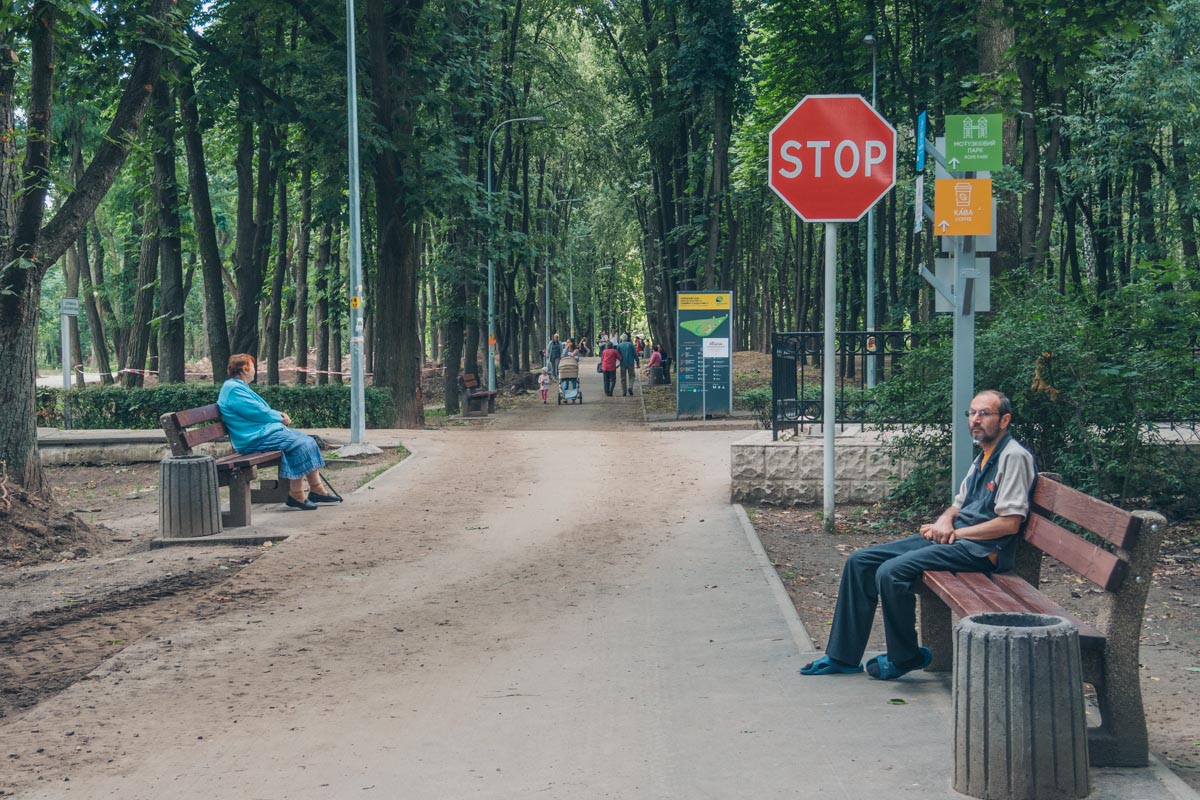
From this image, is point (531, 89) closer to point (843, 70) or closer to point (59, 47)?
point (843, 70)

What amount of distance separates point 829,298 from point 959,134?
238 centimetres

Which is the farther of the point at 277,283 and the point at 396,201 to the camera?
the point at 277,283

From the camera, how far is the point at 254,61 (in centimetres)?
2294

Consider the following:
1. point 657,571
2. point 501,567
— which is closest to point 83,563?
point 501,567

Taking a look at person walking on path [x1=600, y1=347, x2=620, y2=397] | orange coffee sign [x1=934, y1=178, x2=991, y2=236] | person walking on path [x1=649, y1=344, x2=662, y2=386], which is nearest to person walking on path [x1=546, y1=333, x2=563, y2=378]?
person walking on path [x1=600, y1=347, x2=620, y2=397]

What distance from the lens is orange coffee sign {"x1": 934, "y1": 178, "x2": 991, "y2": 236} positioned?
902cm

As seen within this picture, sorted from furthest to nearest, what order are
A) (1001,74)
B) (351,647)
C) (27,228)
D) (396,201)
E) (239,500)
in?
(396,201) → (1001,74) → (239,500) → (27,228) → (351,647)

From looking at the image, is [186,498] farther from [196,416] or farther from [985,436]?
[985,436]

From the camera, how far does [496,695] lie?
608 cm

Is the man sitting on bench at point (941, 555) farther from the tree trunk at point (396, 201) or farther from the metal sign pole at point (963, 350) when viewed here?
the tree trunk at point (396, 201)

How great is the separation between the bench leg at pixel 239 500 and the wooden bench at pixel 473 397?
67.6 ft

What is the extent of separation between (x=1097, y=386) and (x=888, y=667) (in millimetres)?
4772

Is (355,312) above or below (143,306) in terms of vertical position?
below

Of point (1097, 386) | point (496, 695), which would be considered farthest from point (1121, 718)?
point (1097, 386)
